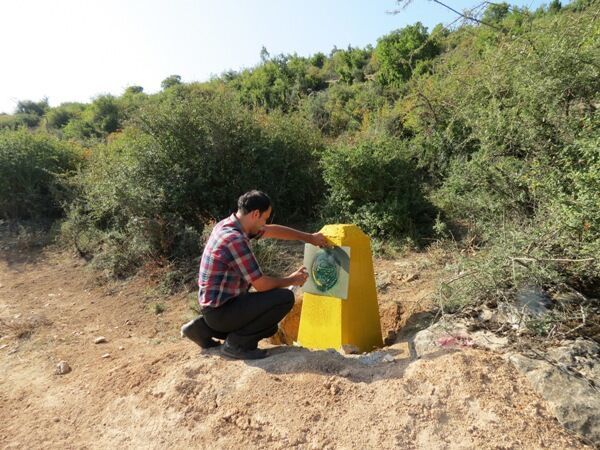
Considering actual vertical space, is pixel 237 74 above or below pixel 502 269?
above

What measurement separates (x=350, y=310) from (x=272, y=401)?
3.64 feet

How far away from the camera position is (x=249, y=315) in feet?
10.4

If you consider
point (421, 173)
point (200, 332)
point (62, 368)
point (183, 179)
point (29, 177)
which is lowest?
point (62, 368)

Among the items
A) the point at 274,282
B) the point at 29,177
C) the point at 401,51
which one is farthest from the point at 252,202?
the point at 401,51

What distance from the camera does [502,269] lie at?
3254 mm

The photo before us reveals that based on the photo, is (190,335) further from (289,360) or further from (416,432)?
(416,432)

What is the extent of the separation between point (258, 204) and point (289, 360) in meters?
1.16

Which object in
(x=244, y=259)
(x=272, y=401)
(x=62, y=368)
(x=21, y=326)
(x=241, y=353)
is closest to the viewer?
(x=272, y=401)

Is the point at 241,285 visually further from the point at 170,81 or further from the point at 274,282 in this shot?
the point at 170,81

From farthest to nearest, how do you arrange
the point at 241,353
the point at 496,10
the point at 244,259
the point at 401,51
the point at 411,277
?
the point at 401,51
the point at 496,10
the point at 411,277
the point at 241,353
the point at 244,259

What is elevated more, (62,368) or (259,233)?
(259,233)

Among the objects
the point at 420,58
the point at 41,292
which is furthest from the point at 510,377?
the point at 420,58

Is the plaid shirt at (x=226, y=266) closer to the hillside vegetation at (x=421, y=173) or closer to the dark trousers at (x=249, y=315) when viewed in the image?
the dark trousers at (x=249, y=315)

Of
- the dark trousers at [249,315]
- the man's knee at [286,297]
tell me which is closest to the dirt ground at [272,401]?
the dark trousers at [249,315]
